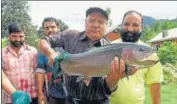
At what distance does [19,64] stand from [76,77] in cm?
240

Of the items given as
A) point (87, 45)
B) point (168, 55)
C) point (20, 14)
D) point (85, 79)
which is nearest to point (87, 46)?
point (87, 45)

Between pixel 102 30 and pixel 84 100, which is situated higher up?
pixel 102 30

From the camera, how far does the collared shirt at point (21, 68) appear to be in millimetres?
5996

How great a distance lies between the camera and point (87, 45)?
3955mm

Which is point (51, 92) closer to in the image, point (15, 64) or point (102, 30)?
point (15, 64)

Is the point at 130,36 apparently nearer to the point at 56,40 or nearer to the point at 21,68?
the point at 56,40

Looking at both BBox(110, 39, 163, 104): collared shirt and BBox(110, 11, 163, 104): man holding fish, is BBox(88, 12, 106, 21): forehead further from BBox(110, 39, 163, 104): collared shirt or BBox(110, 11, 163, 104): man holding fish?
BBox(110, 39, 163, 104): collared shirt

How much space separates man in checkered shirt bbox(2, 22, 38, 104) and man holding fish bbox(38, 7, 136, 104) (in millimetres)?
2105

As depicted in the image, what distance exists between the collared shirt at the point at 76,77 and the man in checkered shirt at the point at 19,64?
6.97 ft

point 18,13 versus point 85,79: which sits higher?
point 18,13

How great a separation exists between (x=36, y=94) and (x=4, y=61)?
0.70 meters

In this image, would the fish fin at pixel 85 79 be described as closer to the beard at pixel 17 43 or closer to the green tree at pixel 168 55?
the beard at pixel 17 43

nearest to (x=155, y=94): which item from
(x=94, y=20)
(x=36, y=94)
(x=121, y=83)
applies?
(x=121, y=83)

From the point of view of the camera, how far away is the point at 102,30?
3.88m
